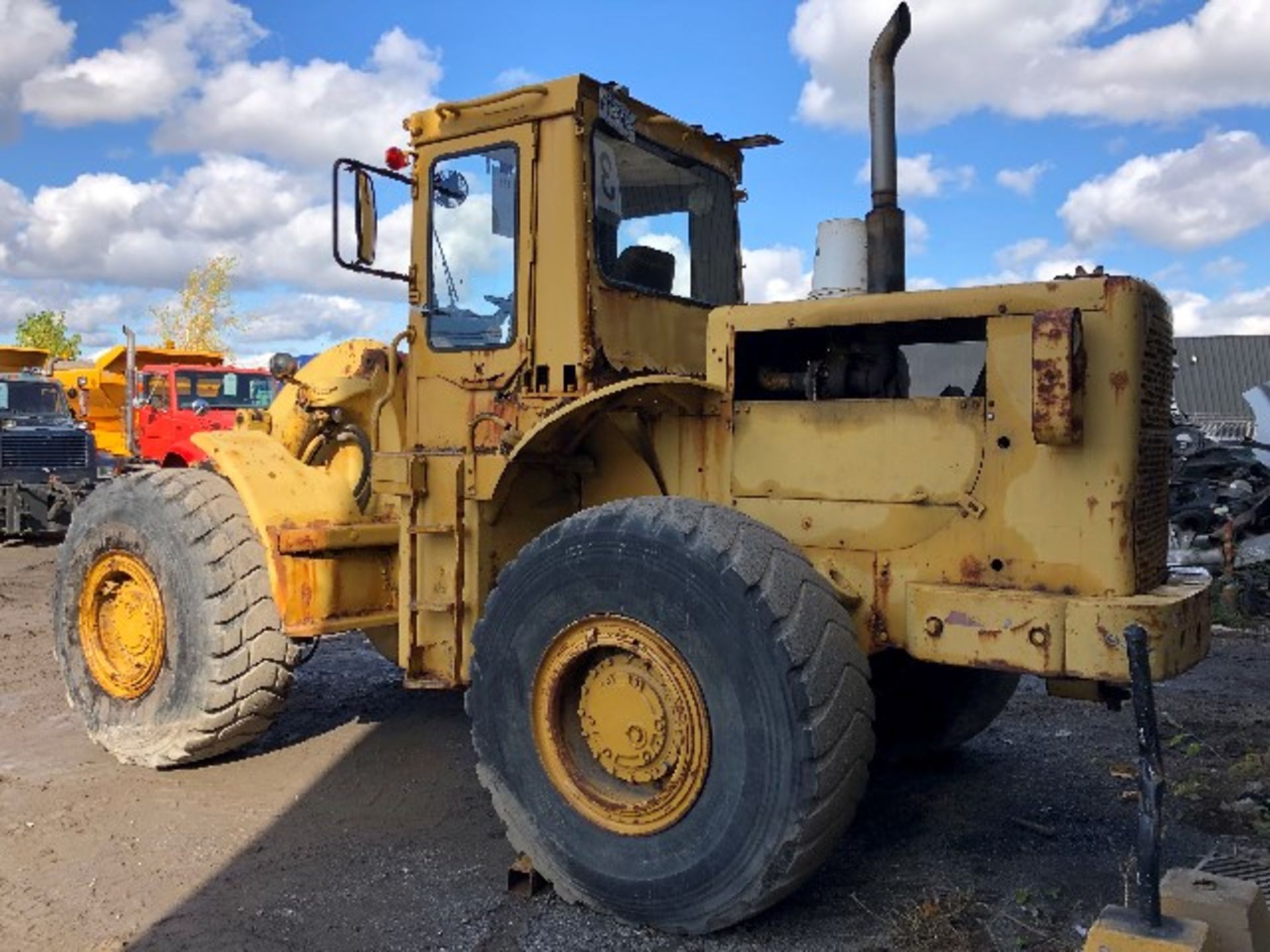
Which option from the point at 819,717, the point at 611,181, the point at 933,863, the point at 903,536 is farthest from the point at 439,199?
the point at 933,863

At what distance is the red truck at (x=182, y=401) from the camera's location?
14.5 metres

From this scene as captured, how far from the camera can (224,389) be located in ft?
50.1

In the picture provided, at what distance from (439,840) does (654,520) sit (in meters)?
1.68

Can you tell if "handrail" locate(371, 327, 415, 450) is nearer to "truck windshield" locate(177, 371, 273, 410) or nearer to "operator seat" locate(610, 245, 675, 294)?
"operator seat" locate(610, 245, 675, 294)

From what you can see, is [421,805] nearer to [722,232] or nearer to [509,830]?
[509,830]

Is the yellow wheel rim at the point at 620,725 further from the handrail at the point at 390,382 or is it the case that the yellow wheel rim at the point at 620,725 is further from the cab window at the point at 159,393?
the cab window at the point at 159,393

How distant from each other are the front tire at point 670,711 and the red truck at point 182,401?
11567 millimetres

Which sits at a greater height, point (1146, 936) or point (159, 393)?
point (159, 393)

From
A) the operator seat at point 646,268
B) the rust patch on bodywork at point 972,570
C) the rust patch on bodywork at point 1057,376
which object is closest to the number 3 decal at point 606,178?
the operator seat at point 646,268

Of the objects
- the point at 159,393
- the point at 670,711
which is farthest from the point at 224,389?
the point at 670,711

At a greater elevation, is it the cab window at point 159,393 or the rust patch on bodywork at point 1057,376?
the cab window at point 159,393

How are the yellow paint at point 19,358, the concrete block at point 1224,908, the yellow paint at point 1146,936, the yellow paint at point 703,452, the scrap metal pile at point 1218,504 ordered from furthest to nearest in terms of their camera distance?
the yellow paint at point 19,358 < the scrap metal pile at point 1218,504 < the yellow paint at point 703,452 < the concrete block at point 1224,908 < the yellow paint at point 1146,936

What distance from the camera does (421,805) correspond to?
15.6 ft

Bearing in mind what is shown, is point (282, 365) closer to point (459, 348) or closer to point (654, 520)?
point (459, 348)
